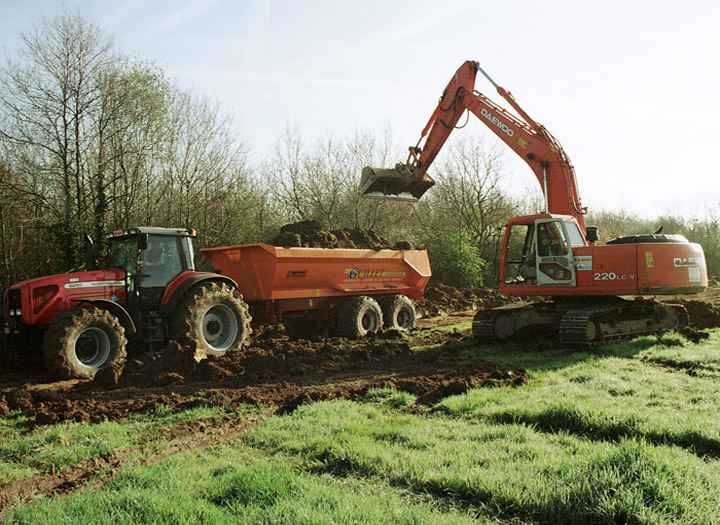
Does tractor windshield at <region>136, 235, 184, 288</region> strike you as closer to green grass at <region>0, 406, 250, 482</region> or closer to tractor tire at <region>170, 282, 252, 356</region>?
tractor tire at <region>170, 282, 252, 356</region>

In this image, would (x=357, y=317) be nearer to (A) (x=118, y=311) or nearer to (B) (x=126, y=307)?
(B) (x=126, y=307)

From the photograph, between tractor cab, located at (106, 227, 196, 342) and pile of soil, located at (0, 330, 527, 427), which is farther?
tractor cab, located at (106, 227, 196, 342)

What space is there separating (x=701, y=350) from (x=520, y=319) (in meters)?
2.92

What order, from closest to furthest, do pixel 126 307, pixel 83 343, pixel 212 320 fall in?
pixel 83 343
pixel 126 307
pixel 212 320

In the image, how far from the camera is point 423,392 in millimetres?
6672

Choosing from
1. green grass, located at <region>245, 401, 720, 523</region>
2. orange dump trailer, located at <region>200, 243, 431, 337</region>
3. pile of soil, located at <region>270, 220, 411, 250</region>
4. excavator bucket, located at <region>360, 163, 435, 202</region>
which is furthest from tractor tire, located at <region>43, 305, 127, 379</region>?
excavator bucket, located at <region>360, 163, 435, 202</region>

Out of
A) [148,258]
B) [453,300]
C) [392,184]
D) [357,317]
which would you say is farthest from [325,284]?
[453,300]

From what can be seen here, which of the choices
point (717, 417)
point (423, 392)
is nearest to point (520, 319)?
point (423, 392)

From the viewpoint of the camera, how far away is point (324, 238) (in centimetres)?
1226

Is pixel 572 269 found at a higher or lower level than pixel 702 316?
higher

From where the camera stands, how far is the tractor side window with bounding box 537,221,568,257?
10.1 m

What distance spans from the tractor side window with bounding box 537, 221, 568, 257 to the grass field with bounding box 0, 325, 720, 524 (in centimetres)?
371

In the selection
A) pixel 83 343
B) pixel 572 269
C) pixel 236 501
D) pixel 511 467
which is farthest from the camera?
pixel 572 269

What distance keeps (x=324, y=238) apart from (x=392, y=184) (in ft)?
6.89
